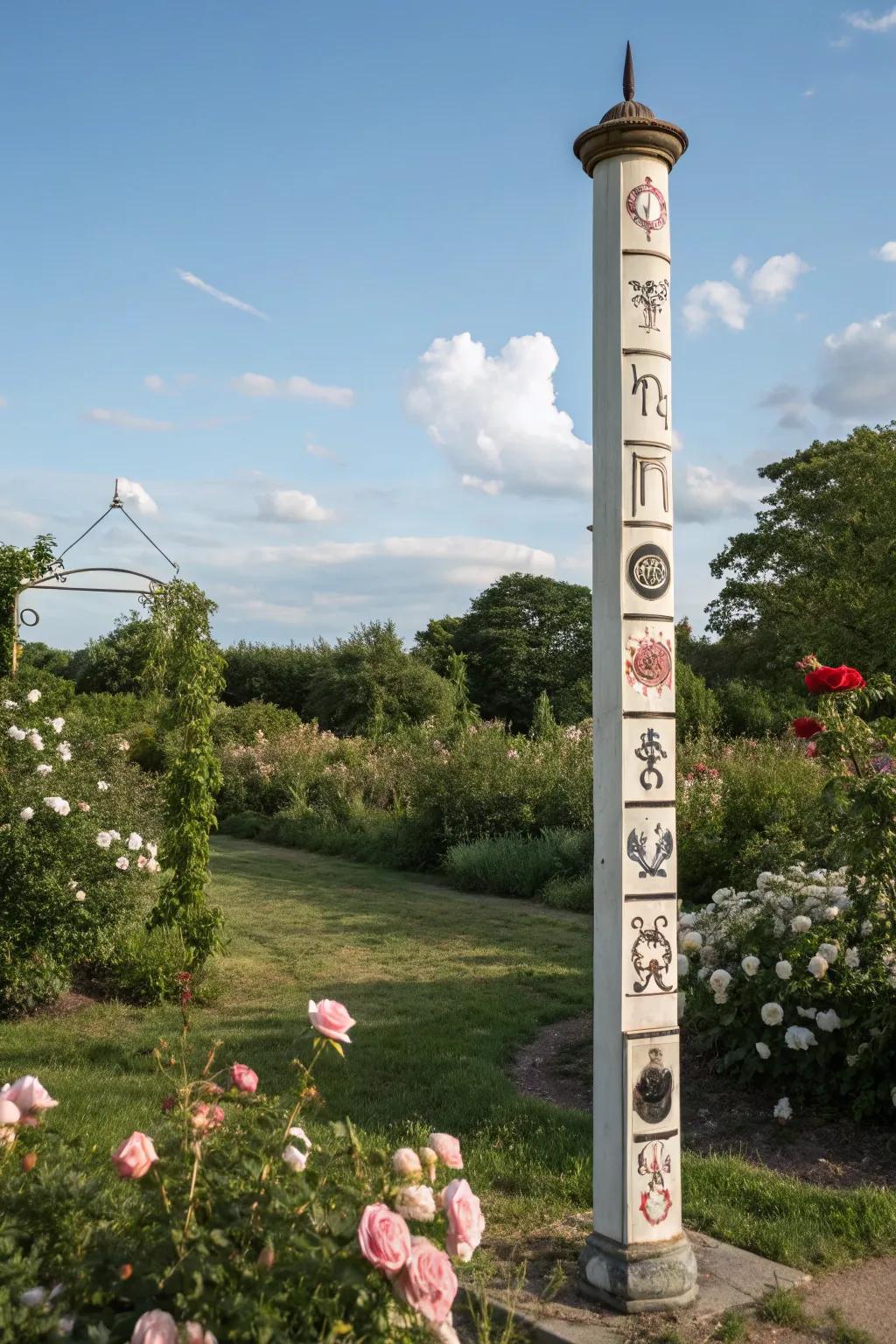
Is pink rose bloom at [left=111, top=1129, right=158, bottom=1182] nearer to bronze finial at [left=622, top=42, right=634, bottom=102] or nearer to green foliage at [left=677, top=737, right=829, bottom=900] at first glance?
bronze finial at [left=622, top=42, right=634, bottom=102]

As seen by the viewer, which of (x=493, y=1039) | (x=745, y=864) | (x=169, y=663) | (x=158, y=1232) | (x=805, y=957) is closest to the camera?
(x=158, y=1232)

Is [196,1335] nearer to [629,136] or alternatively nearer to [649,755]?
[649,755]

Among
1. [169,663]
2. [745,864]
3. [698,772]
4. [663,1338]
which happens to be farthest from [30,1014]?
[698,772]

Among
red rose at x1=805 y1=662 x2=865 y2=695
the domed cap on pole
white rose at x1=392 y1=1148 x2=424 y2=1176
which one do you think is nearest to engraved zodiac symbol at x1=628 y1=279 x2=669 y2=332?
the domed cap on pole

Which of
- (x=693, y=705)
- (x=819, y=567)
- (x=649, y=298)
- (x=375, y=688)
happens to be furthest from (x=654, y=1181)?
(x=819, y=567)

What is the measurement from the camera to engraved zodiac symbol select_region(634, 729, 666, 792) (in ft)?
10.5

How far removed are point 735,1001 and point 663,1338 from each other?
94.3 inches

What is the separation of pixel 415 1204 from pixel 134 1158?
0.56 meters

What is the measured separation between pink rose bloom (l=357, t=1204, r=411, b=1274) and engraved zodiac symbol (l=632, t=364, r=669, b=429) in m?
2.23

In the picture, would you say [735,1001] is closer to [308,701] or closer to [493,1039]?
[493,1039]

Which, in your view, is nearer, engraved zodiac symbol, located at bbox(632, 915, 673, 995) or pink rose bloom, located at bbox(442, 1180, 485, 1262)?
pink rose bloom, located at bbox(442, 1180, 485, 1262)

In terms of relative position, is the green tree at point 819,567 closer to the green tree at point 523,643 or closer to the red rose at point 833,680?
the green tree at point 523,643

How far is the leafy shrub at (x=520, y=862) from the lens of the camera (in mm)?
11445

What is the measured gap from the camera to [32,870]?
6.22m
